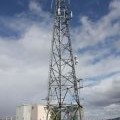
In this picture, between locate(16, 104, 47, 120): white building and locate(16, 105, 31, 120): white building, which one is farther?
locate(16, 105, 31, 120): white building

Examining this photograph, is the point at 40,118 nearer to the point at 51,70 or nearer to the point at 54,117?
the point at 54,117

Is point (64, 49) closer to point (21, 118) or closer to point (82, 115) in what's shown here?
point (82, 115)

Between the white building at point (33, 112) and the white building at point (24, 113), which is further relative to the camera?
the white building at point (24, 113)

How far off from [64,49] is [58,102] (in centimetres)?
1453

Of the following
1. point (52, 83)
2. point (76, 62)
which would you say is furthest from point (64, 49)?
point (52, 83)

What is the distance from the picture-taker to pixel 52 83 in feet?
261

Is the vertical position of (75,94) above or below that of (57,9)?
below

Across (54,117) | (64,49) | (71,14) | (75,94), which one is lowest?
(54,117)

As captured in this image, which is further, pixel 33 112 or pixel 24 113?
pixel 24 113

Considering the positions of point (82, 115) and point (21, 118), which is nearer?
point (82, 115)

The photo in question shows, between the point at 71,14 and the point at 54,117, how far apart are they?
2917cm

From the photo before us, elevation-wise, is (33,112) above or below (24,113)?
above

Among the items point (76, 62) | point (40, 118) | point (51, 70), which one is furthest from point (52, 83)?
point (40, 118)

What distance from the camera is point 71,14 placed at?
83.6 m
